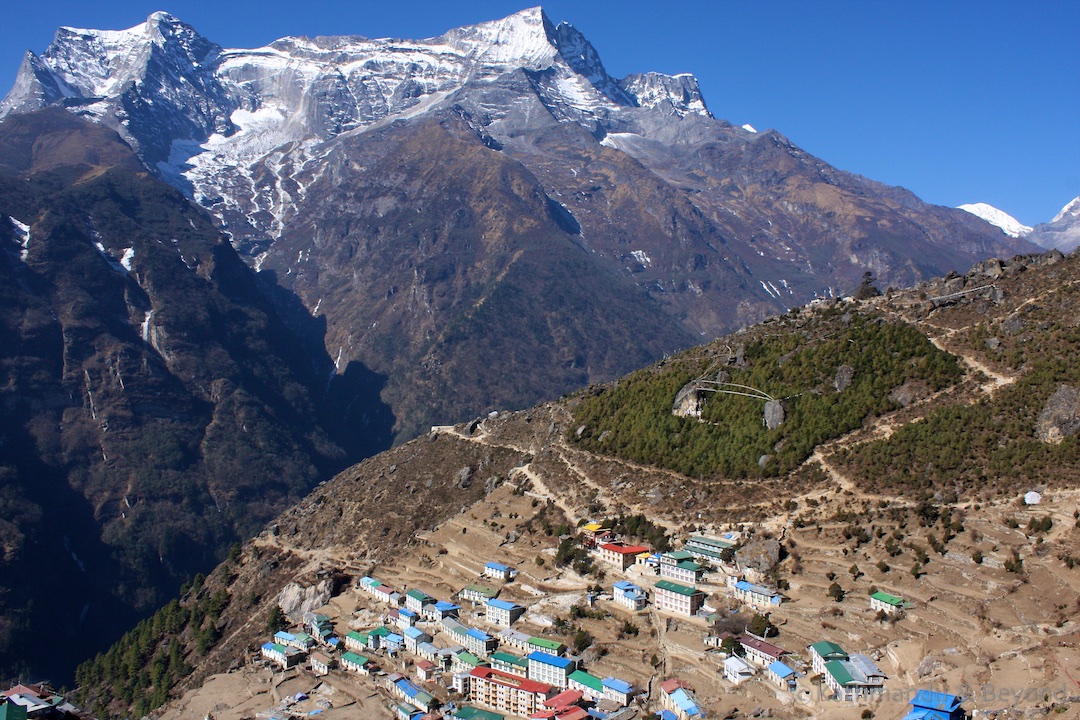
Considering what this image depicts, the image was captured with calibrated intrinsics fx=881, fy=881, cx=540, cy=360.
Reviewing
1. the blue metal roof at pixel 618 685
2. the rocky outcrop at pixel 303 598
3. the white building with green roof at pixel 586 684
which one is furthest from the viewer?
the rocky outcrop at pixel 303 598

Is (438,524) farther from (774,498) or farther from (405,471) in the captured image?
(774,498)

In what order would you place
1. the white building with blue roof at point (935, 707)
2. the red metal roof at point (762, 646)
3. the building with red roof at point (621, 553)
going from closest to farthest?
the white building with blue roof at point (935, 707)
the red metal roof at point (762, 646)
the building with red roof at point (621, 553)

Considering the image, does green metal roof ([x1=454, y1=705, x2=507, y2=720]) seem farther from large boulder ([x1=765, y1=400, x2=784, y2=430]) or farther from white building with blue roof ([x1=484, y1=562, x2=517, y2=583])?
large boulder ([x1=765, y1=400, x2=784, y2=430])

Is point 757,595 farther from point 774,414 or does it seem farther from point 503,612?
point 774,414

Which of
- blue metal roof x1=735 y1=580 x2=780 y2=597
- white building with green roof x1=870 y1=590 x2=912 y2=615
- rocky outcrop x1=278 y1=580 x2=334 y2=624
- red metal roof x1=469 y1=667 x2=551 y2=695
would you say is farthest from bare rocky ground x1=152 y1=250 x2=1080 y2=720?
red metal roof x1=469 y1=667 x2=551 y2=695

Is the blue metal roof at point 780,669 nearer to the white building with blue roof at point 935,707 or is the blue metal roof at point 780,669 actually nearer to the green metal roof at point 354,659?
the white building with blue roof at point 935,707

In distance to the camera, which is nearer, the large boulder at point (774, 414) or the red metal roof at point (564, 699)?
the red metal roof at point (564, 699)

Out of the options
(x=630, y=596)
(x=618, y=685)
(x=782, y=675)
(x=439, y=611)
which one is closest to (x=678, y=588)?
(x=630, y=596)

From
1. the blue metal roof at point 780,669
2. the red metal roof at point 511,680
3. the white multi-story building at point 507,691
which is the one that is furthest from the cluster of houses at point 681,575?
the white multi-story building at point 507,691
